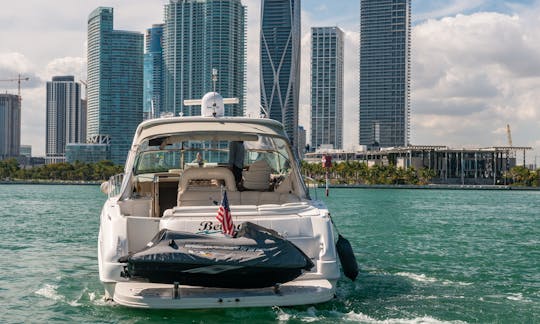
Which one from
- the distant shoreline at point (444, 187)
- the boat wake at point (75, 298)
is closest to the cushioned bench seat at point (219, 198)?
the boat wake at point (75, 298)

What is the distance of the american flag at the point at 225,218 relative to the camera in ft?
30.7

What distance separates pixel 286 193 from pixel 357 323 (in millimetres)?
3522

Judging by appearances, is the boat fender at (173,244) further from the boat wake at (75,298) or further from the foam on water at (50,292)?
the foam on water at (50,292)

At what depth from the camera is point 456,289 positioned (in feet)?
41.8

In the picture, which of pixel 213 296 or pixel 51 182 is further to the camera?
pixel 51 182

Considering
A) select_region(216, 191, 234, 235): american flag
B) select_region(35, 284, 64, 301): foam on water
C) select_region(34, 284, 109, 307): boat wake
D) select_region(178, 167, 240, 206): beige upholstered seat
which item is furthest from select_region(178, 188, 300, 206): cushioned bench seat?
select_region(35, 284, 64, 301): foam on water

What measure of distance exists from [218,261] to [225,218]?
2.81ft

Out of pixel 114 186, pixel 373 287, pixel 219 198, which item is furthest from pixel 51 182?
pixel 219 198

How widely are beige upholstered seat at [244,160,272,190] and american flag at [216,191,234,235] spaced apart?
355cm

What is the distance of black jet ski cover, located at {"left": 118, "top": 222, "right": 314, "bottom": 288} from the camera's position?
8680mm

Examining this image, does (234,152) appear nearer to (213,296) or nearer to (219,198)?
(219,198)

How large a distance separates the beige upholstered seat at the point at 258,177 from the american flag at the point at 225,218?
3.55 metres

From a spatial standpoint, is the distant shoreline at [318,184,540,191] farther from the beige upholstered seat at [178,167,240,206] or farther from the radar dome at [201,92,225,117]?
the beige upholstered seat at [178,167,240,206]

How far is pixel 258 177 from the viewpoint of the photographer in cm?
1305
